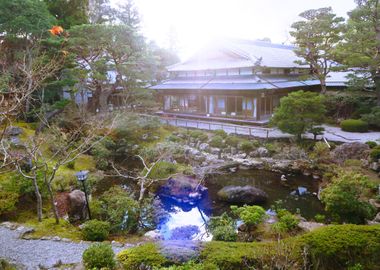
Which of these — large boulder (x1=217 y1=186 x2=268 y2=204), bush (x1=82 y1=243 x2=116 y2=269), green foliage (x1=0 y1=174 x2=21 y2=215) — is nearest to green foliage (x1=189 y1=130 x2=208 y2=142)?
large boulder (x1=217 y1=186 x2=268 y2=204)

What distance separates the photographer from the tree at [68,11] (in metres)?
21.9

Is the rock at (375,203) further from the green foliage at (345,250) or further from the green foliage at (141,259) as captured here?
the green foliage at (141,259)

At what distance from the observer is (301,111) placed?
15703 mm

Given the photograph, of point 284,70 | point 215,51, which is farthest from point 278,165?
point 215,51

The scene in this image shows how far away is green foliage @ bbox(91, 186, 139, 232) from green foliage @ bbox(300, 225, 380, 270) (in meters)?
5.44

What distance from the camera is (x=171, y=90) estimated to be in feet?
85.0

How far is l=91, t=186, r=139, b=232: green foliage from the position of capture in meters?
8.96

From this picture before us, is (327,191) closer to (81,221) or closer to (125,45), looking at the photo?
(81,221)

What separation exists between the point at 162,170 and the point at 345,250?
856cm

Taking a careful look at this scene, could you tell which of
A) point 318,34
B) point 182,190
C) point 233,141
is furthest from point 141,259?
point 318,34

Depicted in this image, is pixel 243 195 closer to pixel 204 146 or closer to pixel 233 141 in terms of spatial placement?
pixel 233 141

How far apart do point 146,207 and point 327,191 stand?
5898mm

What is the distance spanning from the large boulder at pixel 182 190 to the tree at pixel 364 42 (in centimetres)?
1334

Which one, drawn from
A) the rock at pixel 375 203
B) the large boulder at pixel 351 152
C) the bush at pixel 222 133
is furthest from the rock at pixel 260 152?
the rock at pixel 375 203
